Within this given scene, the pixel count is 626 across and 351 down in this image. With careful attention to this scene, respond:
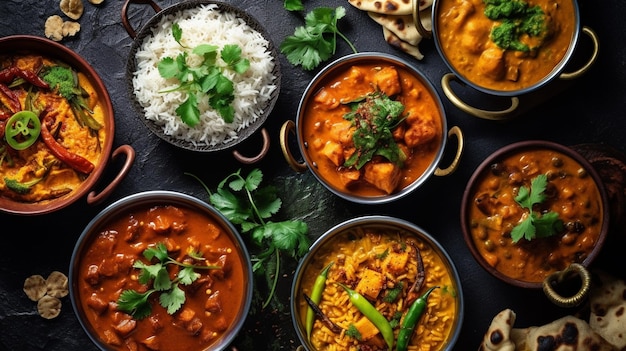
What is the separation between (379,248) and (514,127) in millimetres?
1230

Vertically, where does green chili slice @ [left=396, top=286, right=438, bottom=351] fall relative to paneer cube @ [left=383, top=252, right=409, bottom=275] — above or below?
below

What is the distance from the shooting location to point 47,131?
4336 millimetres

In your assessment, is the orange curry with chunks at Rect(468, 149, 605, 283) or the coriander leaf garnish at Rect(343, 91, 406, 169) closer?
the coriander leaf garnish at Rect(343, 91, 406, 169)

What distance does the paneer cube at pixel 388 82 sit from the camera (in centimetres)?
439

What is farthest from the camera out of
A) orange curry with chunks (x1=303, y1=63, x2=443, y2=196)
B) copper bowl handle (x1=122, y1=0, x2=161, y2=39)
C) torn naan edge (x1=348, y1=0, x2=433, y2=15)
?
torn naan edge (x1=348, y1=0, x2=433, y2=15)

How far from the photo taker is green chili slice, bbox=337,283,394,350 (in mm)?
4352

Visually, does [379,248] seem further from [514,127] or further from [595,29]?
[595,29]

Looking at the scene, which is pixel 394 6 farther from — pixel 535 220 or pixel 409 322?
pixel 409 322

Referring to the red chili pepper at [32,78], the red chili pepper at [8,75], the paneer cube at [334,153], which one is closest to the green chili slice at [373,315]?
the paneer cube at [334,153]

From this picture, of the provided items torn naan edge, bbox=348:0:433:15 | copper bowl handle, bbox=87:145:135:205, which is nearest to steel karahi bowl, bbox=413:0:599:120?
torn naan edge, bbox=348:0:433:15

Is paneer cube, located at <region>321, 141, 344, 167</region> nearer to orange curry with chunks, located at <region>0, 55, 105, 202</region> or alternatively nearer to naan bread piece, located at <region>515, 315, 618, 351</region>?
orange curry with chunks, located at <region>0, 55, 105, 202</region>

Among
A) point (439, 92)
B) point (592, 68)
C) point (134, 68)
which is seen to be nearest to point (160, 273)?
point (134, 68)

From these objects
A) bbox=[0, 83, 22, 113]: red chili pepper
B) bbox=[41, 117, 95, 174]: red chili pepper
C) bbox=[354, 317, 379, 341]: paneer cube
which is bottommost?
bbox=[354, 317, 379, 341]: paneer cube

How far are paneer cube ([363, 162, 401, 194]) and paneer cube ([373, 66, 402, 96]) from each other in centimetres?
47
